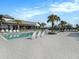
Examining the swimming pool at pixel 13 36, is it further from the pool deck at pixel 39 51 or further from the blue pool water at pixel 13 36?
the pool deck at pixel 39 51

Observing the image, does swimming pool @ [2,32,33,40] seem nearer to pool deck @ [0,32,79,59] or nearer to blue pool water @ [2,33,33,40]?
blue pool water @ [2,33,33,40]

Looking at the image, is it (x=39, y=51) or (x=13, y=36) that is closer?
(x=39, y=51)

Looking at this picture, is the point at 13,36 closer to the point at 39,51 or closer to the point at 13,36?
the point at 13,36

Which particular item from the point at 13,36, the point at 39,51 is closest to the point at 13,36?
the point at 13,36

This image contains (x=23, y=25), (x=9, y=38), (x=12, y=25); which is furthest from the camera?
(x=23, y=25)

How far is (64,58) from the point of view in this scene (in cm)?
902

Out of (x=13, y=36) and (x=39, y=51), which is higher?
(x=13, y=36)

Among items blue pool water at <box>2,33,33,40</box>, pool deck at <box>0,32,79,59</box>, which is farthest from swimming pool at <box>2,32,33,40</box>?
pool deck at <box>0,32,79,59</box>

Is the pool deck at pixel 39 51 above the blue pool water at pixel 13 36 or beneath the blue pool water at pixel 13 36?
beneath

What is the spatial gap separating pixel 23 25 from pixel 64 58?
75.0 metres

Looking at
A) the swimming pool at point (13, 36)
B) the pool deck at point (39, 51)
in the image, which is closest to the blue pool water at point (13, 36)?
the swimming pool at point (13, 36)

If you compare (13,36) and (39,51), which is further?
(13,36)

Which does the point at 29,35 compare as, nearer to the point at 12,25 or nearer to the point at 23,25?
the point at 12,25

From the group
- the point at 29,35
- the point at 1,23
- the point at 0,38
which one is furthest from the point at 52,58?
the point at 1,23
